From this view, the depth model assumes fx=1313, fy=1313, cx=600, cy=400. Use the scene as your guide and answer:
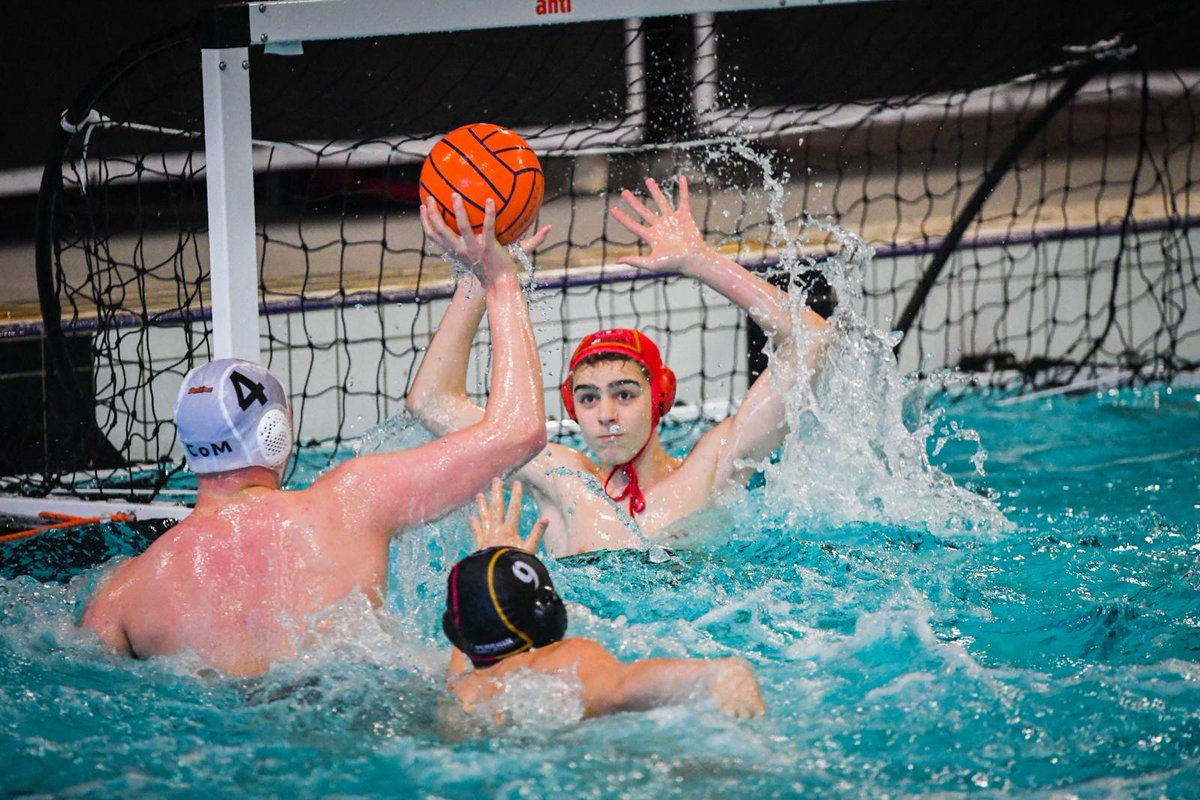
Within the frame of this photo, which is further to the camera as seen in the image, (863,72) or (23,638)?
(863,72)

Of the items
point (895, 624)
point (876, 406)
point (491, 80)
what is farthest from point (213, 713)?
point (491, 80)

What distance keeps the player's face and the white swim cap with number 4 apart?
1387 millimetres

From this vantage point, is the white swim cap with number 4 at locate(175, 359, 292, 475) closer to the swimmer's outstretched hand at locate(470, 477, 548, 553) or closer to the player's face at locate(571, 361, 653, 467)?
the swimmer's outstretched hand at locate(470, 477, 548, 553)

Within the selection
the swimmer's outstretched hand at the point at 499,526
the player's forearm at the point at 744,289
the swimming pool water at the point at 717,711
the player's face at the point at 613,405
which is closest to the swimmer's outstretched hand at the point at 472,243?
the swimmer's outstretched hand at the point at 499,526

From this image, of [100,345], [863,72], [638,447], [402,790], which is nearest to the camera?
[402,790]

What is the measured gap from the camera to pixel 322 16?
399 centimetres

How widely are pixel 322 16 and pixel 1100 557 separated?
10.1ft

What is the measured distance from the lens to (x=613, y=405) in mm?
4297

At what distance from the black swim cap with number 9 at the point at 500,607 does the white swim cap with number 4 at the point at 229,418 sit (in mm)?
578

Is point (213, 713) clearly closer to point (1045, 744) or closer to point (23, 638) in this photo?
point (23, 638)

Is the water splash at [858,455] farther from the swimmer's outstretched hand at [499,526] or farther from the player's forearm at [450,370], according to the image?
the swimmer's outstretched hand at [499,526]

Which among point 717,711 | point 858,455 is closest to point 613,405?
point 858,455

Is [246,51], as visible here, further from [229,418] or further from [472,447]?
[472,447]

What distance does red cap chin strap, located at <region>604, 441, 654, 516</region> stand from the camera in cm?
441
